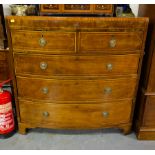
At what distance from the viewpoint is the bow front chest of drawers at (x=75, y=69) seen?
147 centimetres

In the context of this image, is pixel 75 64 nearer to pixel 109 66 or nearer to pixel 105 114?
pixel 109 66

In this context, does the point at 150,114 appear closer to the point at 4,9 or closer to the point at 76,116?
the point at 76,116

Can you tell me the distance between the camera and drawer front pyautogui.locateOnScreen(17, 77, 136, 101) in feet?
5.42

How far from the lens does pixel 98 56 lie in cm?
156

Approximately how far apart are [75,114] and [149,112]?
611 mm

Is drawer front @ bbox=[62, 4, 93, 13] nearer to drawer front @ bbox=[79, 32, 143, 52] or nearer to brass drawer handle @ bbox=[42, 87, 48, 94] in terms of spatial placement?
drawer front @ bbox=[79, 32, 143, 52]

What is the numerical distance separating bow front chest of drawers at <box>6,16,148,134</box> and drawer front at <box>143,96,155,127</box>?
119 millimetres

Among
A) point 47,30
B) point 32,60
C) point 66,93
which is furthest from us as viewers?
point 66,93

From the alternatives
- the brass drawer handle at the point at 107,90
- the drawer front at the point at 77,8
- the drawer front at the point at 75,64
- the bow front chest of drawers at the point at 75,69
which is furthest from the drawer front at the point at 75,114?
the drawer front at the point at 77,8

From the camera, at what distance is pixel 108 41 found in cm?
151

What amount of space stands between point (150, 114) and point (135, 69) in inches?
17.2

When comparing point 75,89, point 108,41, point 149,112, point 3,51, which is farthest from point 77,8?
point 149,112

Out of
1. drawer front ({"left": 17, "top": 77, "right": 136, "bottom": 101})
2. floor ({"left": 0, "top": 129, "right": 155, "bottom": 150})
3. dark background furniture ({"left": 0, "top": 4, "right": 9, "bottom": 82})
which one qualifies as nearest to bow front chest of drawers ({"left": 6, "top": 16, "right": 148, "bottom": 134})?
drawer front ({"left": 17, "top": 77, "right": 136, "bottom": 101})

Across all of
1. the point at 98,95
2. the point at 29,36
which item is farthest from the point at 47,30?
the point at 98,95
